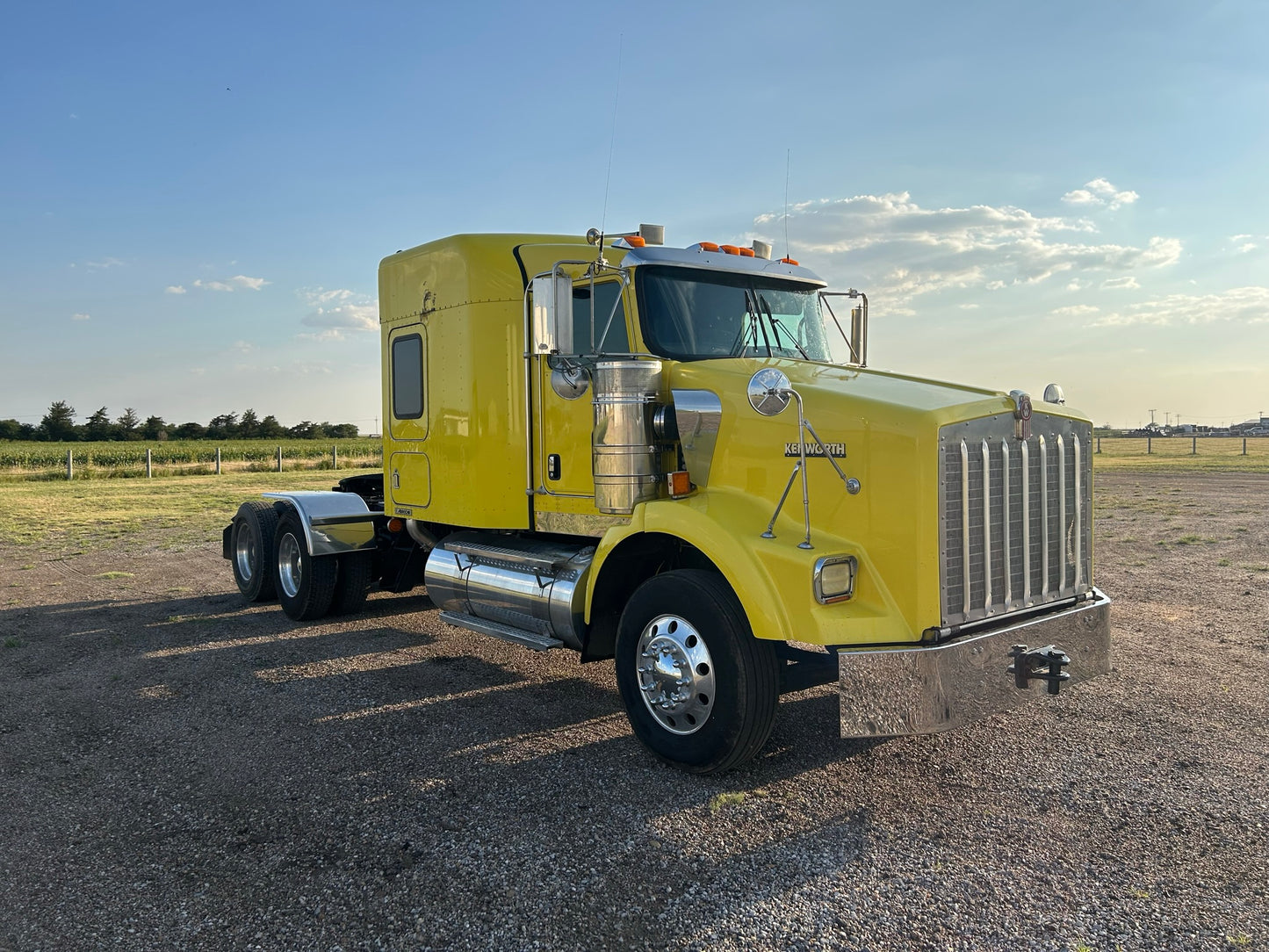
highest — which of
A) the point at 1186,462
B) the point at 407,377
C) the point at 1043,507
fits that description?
the point at 407,377

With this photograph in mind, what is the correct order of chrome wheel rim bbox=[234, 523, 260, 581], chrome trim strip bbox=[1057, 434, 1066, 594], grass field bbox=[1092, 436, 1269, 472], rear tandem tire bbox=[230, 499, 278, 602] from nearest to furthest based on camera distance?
chrome trim strip bbox=[1057, 434, 1066, 594], rear tandem tire bbox=[230, 499, 278, 602], chrome wheel rim bbox=[234, 523, 260, 581], grass field bbox=[1092, 436, 1269, 472]

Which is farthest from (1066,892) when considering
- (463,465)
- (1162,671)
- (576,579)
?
(463,465)

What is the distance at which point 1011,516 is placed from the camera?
4637 millimetres

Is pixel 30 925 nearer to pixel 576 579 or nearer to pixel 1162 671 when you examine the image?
pixel 576 579

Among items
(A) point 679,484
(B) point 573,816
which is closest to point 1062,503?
(A) point 679,484

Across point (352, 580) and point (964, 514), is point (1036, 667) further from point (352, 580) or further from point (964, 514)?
point (352, 580)

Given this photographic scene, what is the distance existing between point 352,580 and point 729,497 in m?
5.17

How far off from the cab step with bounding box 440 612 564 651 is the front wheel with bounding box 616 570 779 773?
3.28 feet

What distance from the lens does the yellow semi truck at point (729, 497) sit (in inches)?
169

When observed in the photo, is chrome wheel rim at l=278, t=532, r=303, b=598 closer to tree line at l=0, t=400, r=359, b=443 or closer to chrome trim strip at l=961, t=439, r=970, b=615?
chrome trim strip at l=961, t=439, r=970, b=615

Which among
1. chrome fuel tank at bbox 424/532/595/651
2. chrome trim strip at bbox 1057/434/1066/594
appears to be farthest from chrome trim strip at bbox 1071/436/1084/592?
chrome fuel tank at bbox 424/532/595/651

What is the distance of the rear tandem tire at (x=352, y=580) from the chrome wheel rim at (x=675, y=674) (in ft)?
15.5

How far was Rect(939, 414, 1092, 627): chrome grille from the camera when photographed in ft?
14.1

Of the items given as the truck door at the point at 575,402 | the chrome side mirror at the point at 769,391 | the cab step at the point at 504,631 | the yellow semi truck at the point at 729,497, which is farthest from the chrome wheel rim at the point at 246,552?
the chrome side mirror at the point at 769,391
